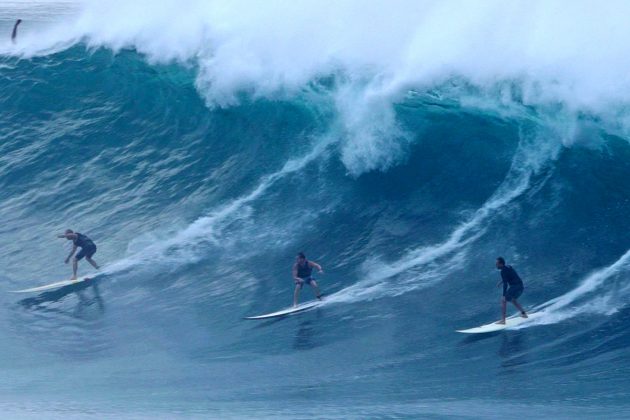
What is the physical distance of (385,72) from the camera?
753 inches

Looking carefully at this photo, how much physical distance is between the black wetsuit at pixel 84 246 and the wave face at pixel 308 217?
452 mm

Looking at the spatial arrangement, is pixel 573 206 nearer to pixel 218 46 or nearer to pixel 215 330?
pixel 215 330

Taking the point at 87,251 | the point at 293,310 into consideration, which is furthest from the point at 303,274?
the point at 87,251

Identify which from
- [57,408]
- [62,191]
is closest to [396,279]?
[57,408]

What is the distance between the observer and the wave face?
1178 centimetres

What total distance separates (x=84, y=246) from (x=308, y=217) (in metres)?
3.69

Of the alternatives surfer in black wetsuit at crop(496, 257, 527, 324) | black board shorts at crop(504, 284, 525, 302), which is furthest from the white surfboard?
black board shorts at crop(504, 284, 525, 302)

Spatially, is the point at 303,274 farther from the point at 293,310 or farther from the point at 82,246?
the point at 82,246

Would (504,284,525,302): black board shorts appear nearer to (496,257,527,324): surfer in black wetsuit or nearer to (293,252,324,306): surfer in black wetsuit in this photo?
(496,257,527,324): surfer in black wetsuit

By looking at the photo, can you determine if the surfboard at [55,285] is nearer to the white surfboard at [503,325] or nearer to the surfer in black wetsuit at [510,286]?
the white surfboard at [503,325]

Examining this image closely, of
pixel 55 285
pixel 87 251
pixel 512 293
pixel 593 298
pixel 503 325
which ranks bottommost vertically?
pixel 503 325

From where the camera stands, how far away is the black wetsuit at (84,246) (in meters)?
16.2

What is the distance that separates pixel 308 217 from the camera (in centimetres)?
1677

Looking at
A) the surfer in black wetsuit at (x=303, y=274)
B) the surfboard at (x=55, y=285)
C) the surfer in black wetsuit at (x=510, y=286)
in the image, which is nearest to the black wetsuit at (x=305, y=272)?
the surfer in black wetsuit at (x=303, y=274)
